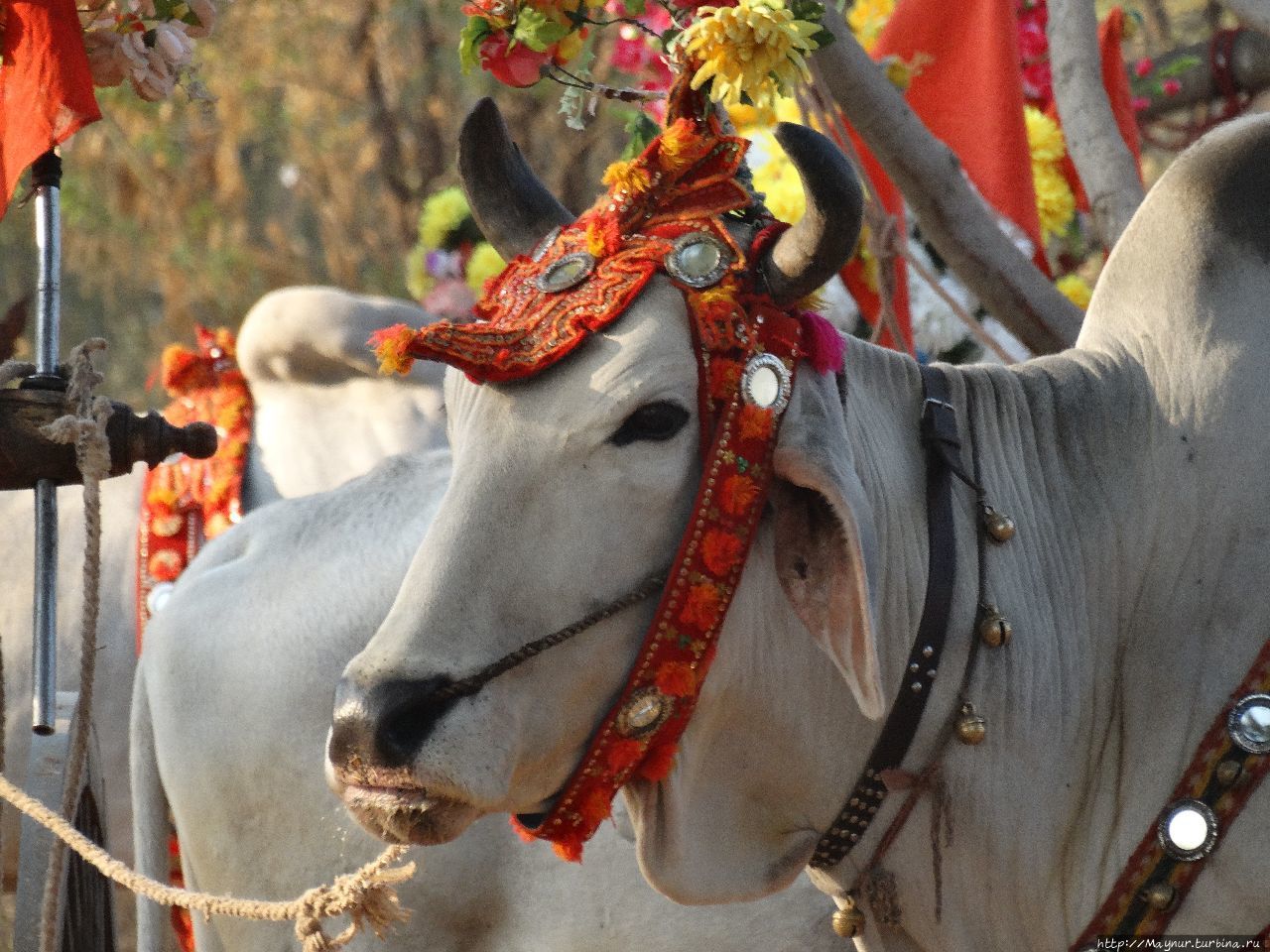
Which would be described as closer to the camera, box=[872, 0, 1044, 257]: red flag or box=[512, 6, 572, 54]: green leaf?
box=[512, 6, 572, 54]: green leaf

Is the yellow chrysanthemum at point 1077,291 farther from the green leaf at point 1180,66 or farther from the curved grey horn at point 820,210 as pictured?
the curved grey horn at point 820,210

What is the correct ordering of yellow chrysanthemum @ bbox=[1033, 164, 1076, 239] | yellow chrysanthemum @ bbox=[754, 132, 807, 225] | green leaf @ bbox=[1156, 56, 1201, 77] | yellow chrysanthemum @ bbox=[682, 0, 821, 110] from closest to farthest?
yellow chrysanthemum @ bbox=[682, 0, 821, 110] → yellow chrysanthemum @ bbox=[754, 132, 807, 225] → yellow chrysanthemum @ bbox=[1033, 164, 1076, 239] → green leaf @ bbox=[1156, 56, 1201, 77]

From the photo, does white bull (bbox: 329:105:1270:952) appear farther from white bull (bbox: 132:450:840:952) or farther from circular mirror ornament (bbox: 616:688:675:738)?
white bull (bbox: 132:450:840:952)

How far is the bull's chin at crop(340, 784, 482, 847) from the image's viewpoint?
2.06 meters

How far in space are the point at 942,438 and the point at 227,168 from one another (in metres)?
8.29

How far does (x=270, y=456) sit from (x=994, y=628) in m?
2.82

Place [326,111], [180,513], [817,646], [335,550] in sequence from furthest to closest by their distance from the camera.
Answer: [326,111] < [180,513] < [335,550] < [817,646]

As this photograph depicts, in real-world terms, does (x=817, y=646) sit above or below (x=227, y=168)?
below

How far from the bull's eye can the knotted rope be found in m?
0.71

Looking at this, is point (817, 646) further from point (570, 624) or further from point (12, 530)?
point (12, 530)

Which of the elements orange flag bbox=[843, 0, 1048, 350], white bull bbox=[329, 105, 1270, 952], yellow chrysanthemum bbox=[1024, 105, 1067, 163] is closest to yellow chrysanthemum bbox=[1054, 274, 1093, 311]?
yellow chrysanthemum bbox=[1024, 105, 1067, 163]

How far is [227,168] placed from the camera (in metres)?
10.0

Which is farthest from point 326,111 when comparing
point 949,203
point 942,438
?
point 942,438

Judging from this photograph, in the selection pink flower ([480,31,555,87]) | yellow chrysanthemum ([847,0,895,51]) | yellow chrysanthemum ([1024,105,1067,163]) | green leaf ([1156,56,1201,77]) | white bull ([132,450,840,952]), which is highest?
yellow chrysanthemum ([847,0,895,51])
